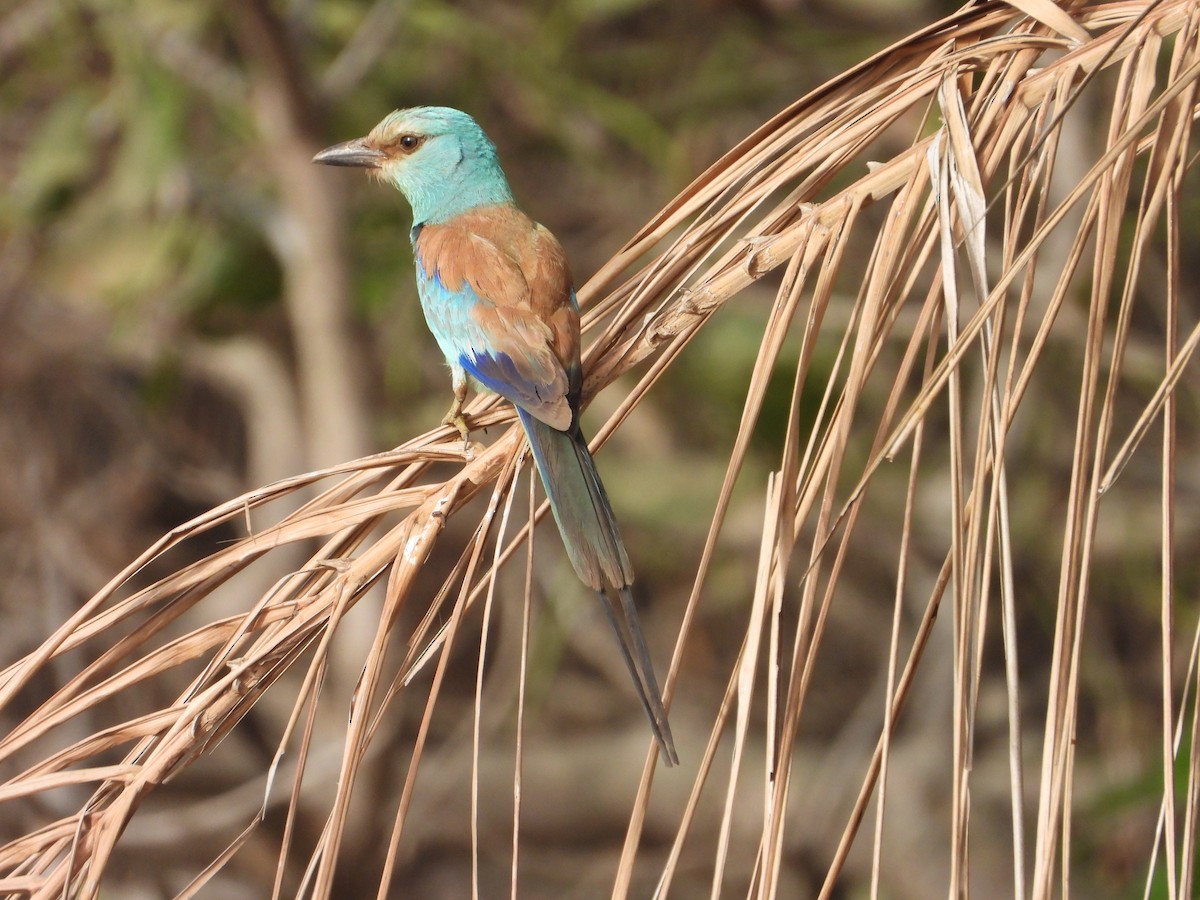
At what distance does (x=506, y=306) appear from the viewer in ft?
6.94

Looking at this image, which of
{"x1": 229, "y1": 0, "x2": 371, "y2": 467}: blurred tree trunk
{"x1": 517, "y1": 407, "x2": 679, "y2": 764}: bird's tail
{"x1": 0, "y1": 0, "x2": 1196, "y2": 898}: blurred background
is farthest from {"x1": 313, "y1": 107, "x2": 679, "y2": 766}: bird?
{"x1": 0, "y1": 0, "x2": 1196, "y2": 898}: blurred background

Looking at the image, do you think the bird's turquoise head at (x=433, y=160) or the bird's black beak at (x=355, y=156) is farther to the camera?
the bird's black beak at (x=355, y=156)

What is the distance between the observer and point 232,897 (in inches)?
233

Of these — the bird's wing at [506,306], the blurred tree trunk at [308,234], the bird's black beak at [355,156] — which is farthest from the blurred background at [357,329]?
the bird's wing at [506,306]

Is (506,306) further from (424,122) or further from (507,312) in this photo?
(424,122)

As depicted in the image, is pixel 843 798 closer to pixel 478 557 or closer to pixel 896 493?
pixel 896 493

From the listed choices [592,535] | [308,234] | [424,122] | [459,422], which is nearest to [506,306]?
[459,422]

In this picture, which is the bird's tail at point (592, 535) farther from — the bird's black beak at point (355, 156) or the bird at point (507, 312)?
the bird's black beak at point (355, 156)

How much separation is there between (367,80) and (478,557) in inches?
184

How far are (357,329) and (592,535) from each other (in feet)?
12.9

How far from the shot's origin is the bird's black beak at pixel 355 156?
296 cm

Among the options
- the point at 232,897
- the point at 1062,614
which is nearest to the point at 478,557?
the point at 1062,614

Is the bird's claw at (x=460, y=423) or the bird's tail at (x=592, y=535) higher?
the bird's claw at (x=460, y=423)

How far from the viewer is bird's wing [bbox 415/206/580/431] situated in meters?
1.79
